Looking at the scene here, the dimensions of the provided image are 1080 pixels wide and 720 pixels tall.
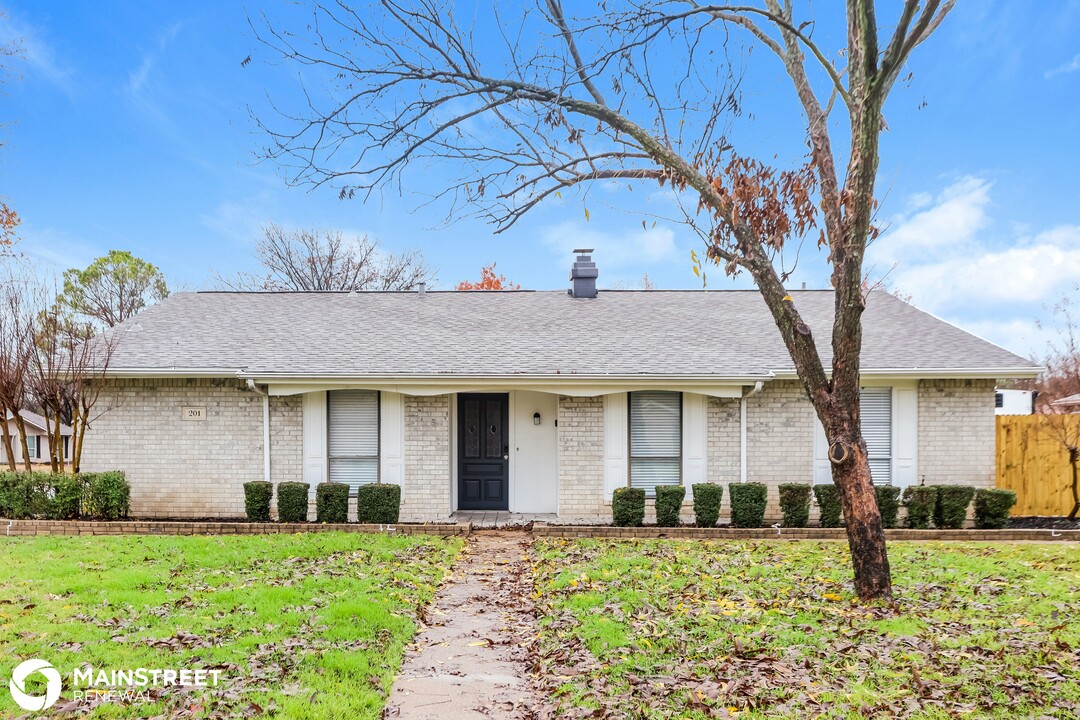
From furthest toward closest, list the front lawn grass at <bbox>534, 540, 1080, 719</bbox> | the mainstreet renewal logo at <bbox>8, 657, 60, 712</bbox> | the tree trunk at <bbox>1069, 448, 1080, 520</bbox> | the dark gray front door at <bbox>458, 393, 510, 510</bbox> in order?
the dark gray front door at <bbox>458, 393, 510, 510</bbox>
the tree trunk at <bbox>1069, 448, 1080, 520</bbox>
the front lawn grass at <bbox>534, 540, 1080, 719</bbox>
the mainstreet renewal logo at <bbox>8, 657, 60, 712</bbox>

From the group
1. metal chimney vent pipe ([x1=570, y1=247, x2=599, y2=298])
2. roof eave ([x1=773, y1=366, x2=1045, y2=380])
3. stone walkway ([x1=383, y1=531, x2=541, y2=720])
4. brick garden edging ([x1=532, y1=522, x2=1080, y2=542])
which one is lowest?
brick garden edging ([x1=532, y1=522, x2=1080, y2=542])

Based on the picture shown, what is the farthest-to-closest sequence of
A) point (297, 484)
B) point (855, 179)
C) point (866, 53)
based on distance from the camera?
1. point (297, 484)
2. point (855, 179)
3. point (866, 53)

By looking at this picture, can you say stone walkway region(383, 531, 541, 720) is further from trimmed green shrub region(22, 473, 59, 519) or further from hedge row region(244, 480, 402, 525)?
trimmed green shrub region(22, 473, 59, 519)

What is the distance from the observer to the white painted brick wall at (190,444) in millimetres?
11492

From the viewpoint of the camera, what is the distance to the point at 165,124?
1395cm

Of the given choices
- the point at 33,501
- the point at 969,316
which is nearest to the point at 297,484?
the point at 33,501

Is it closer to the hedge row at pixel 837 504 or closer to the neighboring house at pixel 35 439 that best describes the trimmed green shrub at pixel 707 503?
the hedge row at pixel 837 504

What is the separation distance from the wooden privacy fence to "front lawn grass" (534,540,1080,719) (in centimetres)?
416

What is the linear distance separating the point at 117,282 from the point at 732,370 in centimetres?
3037

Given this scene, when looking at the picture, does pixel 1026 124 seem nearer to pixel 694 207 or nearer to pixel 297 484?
pixel 694 207

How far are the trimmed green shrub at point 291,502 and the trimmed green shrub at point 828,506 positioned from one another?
341 inches

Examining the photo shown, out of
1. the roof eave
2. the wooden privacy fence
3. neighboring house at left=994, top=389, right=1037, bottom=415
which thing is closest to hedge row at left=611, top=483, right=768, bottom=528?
the roof eave

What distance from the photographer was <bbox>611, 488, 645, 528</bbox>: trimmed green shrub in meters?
10.6

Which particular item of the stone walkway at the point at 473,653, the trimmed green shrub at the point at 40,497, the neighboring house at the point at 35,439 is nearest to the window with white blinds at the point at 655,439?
the stone walkway at the point at 473,653
